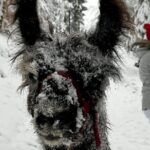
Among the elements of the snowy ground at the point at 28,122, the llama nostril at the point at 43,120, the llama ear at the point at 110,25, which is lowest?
the snowy ground at the point at 28,122

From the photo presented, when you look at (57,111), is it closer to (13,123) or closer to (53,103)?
(53,103)

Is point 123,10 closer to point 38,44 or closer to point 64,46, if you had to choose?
point 64,46

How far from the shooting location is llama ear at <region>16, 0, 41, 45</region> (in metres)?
3.62

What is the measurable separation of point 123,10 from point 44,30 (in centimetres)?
84

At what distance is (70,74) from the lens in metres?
3.28

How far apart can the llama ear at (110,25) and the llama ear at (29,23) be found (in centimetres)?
57

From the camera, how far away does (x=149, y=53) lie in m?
6.78

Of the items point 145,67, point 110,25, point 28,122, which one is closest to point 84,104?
point 110,25

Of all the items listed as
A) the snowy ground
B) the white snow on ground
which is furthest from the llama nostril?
the white snow on ground

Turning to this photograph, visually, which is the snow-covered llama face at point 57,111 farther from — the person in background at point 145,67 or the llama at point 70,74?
the person in background at point 145,67

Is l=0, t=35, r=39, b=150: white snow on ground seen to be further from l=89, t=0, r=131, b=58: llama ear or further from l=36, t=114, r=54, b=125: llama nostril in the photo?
l=36, t=114, r=54, b=125: llama nostril

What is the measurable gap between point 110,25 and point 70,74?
54cm

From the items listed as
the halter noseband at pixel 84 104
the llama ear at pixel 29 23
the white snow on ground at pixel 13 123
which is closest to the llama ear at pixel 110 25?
the halter noseband at pixel 84 104

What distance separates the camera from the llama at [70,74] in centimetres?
301
